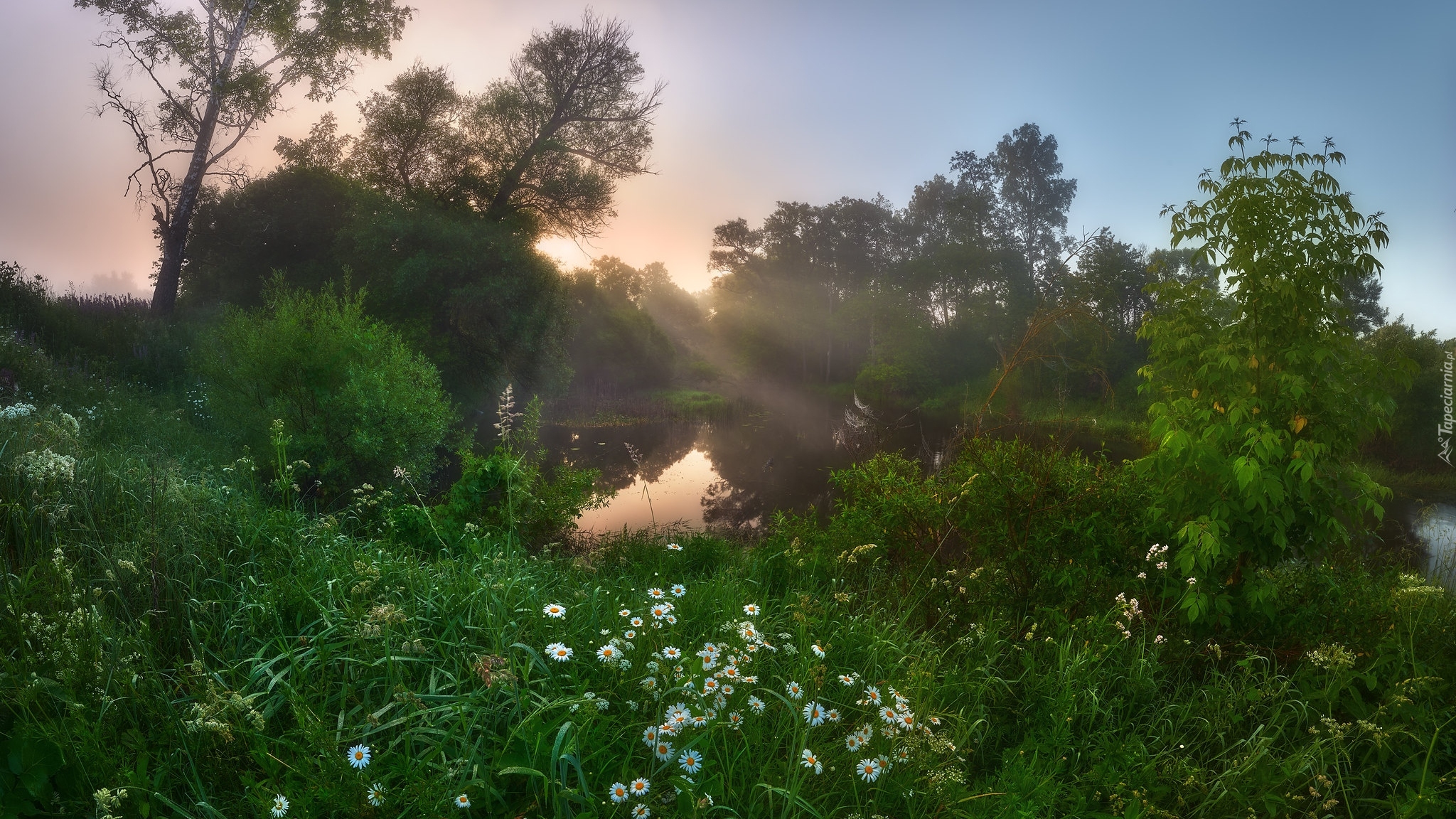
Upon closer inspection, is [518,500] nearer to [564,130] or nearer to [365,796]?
[365,796]

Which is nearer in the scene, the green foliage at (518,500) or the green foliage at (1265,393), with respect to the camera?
the green foliage at (1265,393)

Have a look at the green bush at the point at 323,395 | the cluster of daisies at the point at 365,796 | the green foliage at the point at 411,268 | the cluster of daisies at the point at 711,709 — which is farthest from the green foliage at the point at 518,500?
the green foliage at the point at 411,268

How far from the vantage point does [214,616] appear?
9.64ft

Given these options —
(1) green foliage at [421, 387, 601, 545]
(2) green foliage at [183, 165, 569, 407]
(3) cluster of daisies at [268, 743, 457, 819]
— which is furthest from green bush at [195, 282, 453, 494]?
(3) cluster of daisies at [268, 743, 457, 819]

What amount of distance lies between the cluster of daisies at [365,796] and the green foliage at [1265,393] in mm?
3490

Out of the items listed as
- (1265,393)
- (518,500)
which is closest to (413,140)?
(518,500)

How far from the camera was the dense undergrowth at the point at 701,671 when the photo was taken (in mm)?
2078

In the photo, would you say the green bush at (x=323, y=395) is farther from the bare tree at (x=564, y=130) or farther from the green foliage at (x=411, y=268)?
the bare tree at (x=564, y=130)

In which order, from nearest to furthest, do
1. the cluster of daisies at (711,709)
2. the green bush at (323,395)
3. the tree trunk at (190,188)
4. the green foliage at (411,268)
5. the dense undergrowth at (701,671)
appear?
the cluster of daisies at (711,709), the dense undergrowth at (701,671), the green bush at (323,395), the tree trunk at (190,188), the green foliage at (411,268)

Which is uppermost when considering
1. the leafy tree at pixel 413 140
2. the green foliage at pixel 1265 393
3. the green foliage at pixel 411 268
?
Answer: the leafy tree at pixel 413 140

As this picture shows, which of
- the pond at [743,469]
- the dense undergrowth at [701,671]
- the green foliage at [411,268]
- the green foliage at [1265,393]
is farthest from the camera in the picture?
the green foliage at [411,268]

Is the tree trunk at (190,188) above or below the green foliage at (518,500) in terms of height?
above

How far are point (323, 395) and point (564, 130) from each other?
13907mm

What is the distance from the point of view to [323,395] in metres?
9.35
